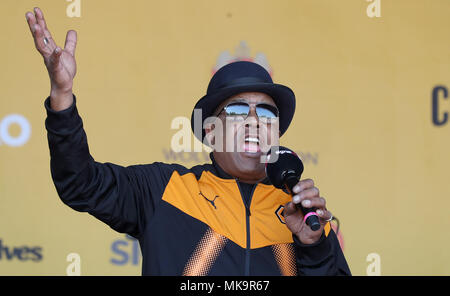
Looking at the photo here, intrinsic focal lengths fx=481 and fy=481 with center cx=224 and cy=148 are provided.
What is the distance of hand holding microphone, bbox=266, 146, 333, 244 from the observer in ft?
3.74

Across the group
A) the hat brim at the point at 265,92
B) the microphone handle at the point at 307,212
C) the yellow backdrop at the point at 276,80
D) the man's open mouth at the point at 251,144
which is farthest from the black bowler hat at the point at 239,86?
the yellow backdrop at the point at 276,80

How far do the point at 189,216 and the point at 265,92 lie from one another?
19.5 inches

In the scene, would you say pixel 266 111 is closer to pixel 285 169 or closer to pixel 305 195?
pixel 285 169

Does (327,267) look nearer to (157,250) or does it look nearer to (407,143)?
(157,250)

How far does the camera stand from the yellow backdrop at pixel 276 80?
8.64 ft

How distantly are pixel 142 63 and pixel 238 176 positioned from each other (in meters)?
1.44

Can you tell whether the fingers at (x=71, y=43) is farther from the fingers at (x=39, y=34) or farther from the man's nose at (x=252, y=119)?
the man's nose at (x=252, y=119)

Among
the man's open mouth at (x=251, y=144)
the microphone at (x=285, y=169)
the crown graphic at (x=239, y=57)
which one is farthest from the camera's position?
the crown graphic at (x=239, y=57)

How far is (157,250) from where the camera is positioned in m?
1.35

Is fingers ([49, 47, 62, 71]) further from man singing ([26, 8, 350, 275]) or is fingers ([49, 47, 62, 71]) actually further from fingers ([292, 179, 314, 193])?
fingers ([292, 179, 314, 193])

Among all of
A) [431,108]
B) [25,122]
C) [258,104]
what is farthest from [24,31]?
[431,108]

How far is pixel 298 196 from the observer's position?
1.14 m

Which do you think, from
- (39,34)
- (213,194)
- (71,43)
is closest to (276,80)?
(213,194)

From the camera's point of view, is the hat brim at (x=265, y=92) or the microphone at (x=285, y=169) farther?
the hat brim at (x=265, y=92)
